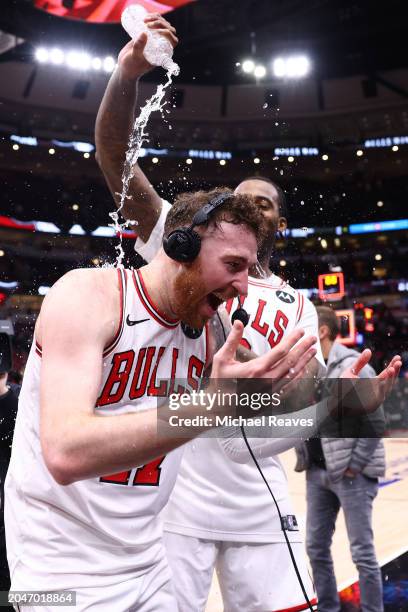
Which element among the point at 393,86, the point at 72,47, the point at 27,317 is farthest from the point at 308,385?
the point at 393,86

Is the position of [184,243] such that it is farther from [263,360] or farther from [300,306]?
[300,306]

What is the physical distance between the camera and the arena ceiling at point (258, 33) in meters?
4.90

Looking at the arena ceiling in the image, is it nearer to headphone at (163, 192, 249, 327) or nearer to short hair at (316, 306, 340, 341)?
short hair at (316, 306, 340, 341)

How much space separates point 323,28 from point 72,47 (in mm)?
2970

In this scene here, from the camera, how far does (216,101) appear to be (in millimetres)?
3189

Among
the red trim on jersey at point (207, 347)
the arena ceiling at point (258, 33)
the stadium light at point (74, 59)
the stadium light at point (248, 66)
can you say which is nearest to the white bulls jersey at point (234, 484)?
the red trim on jersey at point (207, 347)

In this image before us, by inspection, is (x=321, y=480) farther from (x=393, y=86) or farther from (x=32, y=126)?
(x=393, y=86)

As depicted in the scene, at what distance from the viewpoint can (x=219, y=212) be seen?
0.91 m

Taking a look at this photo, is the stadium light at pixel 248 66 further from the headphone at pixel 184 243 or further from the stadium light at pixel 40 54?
the headphone at pixel 184 243

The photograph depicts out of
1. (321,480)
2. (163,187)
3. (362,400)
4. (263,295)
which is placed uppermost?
(163,187)

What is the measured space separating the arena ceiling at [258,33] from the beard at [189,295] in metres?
3.08

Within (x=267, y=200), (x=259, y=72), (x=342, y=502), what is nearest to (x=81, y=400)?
(x=267, y=200)

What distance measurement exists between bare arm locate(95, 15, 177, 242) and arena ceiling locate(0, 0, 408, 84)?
2.67 metres

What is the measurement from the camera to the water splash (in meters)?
1.24
